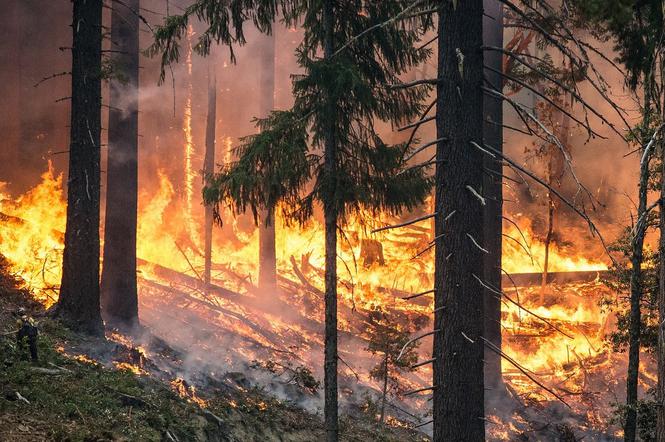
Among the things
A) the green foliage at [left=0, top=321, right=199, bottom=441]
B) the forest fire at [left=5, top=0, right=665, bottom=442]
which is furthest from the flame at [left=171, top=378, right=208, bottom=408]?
the green foliage at [left=0, top=321, right=199, bottom=441]

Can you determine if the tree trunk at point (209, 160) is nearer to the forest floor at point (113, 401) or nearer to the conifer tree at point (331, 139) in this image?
the forest floor at point (113, 401)

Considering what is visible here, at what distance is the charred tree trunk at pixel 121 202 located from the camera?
1301cm

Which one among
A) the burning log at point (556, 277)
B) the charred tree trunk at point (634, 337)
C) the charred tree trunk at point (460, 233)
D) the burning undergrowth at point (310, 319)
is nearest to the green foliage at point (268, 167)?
the burning undergrowth at point (310, 319)

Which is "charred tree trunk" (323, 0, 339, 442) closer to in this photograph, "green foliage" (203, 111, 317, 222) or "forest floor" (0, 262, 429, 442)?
"green foliage" (203, 111, 317, 222)

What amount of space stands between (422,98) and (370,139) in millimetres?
→ 1128

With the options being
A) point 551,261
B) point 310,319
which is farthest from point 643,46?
point 551,261

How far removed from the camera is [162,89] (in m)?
26.3

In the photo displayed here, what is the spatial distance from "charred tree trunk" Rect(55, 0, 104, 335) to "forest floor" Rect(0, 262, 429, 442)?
1.59 ft

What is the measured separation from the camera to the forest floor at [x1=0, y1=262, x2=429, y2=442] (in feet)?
22.0

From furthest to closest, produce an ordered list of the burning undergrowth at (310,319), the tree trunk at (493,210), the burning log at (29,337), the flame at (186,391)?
the tree trunk at (493,210)
the burning undergrowth at (310,319)
the flame at (186,391)
the burning log at (29,337)

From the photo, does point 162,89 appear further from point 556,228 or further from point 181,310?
point 556,228

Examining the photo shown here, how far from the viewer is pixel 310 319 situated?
1994 centimetres

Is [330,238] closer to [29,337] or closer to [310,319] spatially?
[29,337]

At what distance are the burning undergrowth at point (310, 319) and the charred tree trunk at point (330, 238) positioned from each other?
53 cm
